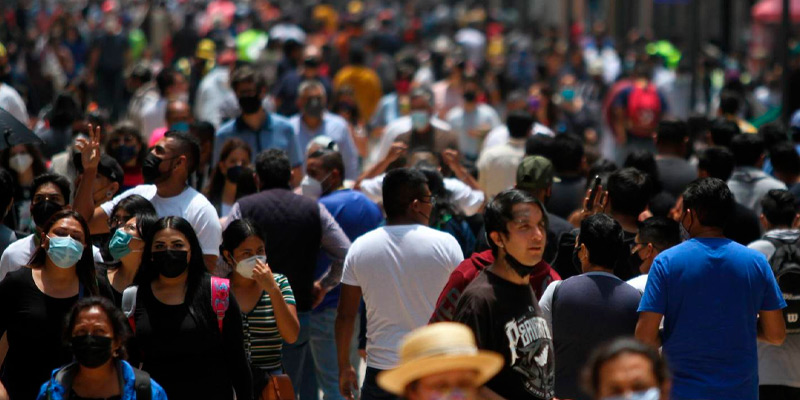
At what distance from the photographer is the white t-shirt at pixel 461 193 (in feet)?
29.3

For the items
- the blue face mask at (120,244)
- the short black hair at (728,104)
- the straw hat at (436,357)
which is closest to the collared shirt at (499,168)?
the short black hair at (728,104)

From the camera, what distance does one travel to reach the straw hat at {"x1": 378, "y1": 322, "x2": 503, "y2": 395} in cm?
411

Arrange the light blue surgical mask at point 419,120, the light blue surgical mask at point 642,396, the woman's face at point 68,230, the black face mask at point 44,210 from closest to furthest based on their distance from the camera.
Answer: the light blue surgical mask at point 642,396, the woman's face at point 68,230, the black face mask at point 44,210, the light blue surgical mask at point 419,120

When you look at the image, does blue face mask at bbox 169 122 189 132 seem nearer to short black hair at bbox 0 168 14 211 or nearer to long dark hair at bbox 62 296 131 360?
short black hair at bbox 0 168 14 211

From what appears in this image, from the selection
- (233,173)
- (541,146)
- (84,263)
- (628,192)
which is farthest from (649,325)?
(233,173)

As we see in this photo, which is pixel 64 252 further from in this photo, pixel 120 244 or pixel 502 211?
pixel 502 211

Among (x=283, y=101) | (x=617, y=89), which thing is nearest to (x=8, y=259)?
(x=283, y=101)

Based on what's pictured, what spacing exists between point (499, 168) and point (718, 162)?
7.47 feet

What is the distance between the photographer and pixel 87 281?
636cm

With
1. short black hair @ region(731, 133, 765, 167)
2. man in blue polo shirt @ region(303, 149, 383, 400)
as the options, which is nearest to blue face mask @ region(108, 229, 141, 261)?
man in blue polo shirt @ region(303, 149, 383, 400)

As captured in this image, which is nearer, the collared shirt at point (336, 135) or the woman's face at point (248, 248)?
Result: the woman's face at point (248, 248)

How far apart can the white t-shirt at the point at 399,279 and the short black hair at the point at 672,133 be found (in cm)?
369

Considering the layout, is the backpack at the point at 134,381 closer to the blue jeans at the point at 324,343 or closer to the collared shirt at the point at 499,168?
the blue jeans at the point at 324,343

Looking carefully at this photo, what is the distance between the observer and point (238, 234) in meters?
6.90
